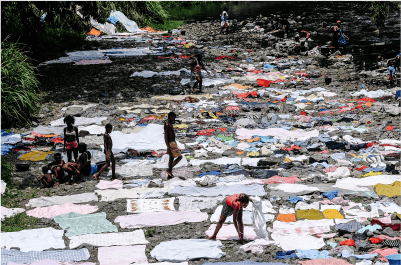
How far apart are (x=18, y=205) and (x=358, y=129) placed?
25.7ft

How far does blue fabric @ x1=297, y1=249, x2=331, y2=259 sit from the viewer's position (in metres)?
6.01

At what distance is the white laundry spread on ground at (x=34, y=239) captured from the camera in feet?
20.9

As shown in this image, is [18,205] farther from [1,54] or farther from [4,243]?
[1,54]

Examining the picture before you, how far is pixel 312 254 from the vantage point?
20.0 feet

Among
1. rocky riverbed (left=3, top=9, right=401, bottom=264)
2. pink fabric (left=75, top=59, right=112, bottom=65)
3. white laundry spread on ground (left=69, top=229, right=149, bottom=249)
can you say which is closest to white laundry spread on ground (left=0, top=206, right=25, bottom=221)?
rocky riverbed (left=3, top=9, right=401, bottom=264)

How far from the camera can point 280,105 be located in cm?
1389

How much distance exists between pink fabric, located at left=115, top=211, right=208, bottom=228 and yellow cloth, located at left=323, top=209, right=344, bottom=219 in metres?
1.79

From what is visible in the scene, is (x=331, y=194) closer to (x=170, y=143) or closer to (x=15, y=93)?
(x=170, y=143)

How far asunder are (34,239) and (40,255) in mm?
494

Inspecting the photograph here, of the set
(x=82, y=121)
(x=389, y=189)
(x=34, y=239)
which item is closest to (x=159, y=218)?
(x=34, y=239)

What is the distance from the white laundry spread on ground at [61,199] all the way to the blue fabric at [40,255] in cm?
156

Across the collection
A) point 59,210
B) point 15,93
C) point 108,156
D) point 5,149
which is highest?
point 15,93

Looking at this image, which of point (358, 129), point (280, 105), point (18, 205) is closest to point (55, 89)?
point (280, 105)

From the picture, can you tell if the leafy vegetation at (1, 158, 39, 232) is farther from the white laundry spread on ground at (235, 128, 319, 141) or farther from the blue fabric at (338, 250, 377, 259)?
the white laundry spread on ground at (235, 128, 319, 141)
